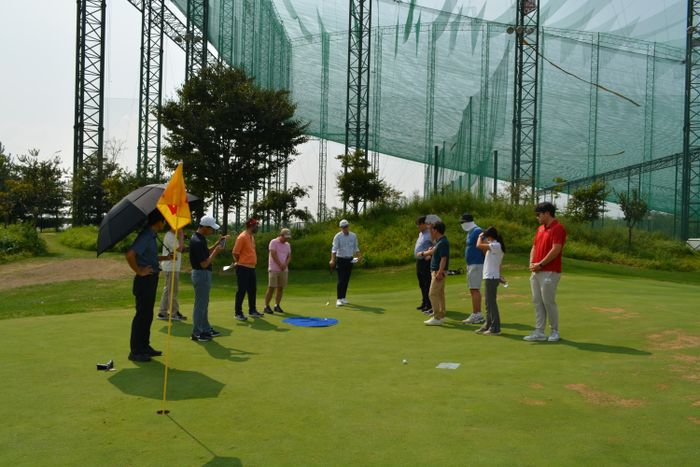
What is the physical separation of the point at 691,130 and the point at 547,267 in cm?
2500

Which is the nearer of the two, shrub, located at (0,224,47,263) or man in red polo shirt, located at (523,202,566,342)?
man in red polo shirt, located at (523,202,566,342)

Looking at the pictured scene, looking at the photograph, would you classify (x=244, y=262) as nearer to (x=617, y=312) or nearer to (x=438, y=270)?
(x=438, y=270)

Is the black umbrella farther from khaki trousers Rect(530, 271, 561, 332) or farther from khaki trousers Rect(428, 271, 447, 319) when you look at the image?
khaki trousers Rect(530, 271, 561, 332)

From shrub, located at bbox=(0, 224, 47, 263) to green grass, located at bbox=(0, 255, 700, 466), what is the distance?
62.2ft

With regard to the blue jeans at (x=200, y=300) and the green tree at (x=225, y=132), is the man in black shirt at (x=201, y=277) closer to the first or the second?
the blue jeans at (x=200, y=300)

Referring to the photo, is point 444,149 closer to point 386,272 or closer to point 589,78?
point 589,78

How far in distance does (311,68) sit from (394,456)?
3530 centimetres

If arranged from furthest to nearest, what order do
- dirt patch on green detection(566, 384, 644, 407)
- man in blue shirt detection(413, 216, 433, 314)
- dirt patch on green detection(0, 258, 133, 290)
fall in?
dirt patch on green detection(0, 258, 133, 290), man in blue shirt detection(413, 216, 433, 314), dirt patch on green detection(566, 384, 644, 407)

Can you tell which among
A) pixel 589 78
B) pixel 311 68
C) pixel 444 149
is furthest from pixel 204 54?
pixel 589 78

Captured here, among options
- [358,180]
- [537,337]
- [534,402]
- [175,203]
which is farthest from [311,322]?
[358,180]

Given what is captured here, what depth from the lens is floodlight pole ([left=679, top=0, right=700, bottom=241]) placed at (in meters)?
28.7

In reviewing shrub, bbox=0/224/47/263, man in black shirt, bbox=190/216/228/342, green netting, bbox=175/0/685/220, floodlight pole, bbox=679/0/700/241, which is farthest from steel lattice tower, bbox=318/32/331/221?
man in black shirt, bbox=190/216/228/342

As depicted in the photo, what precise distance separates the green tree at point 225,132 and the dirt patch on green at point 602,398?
71.1ft

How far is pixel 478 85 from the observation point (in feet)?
115
